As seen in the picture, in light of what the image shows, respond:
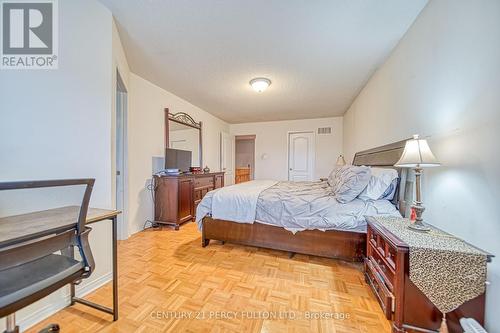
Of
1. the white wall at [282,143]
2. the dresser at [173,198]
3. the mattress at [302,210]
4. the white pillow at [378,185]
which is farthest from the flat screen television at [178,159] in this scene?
the white pillow at [378,185]

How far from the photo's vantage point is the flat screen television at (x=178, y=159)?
3.36 meters

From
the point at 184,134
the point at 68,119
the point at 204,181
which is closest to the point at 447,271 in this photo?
the point at 68,119

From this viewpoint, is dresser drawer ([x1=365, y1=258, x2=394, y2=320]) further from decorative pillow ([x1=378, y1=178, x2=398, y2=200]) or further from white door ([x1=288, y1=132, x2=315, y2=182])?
white door ([x1=288, y1=132, x2=315, y2=182])

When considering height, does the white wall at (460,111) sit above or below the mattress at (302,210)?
above

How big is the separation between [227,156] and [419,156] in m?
5.06

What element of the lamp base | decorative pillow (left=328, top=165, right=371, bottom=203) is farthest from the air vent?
the lamp base

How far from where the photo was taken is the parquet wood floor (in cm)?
131

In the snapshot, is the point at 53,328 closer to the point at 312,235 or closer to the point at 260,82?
the point at 312,235

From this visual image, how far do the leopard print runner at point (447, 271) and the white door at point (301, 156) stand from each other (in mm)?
4609

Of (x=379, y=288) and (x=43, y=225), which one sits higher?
(x=43, y=225)

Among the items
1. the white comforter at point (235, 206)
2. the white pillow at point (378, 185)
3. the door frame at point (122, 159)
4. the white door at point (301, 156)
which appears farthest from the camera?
the white door at point (301, 156)

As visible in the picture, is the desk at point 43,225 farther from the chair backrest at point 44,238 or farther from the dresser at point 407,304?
the dresser at point 407,304

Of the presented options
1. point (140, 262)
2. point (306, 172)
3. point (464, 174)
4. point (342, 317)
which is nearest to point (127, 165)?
point (140, 262)

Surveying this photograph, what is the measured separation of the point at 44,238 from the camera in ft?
3.11
